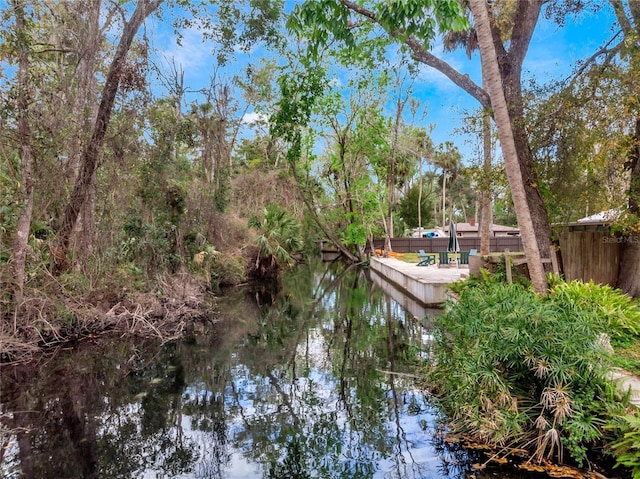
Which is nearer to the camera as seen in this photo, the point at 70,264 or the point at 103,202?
the point at 70,264

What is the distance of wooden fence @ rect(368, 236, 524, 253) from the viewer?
35.1 m

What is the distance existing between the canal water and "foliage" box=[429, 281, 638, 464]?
1.70 feet

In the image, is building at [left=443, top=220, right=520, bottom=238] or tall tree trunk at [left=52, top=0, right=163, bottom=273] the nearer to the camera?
tall tree trunk at [left=52, top=0, right=163, bottom=273]

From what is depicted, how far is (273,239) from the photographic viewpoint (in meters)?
21.4

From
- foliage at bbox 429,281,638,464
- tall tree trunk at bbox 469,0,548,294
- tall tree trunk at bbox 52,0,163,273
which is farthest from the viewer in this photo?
tall tree trunk at bbox 52,0,163,273

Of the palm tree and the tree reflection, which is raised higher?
the palm tree

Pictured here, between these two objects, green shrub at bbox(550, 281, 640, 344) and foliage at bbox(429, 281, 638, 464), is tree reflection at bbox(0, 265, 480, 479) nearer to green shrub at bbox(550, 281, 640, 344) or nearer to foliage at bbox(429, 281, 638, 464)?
foliage at bbox(429, 281, 638, 464)

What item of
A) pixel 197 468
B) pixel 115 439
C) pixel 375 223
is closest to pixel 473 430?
pixel 197 468

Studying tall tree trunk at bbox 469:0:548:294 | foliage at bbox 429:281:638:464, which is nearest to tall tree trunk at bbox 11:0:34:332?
foliage at bbox 429:281:638:464

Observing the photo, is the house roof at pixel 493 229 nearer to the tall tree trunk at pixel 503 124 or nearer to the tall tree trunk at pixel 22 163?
the tall tree trunk at pixel 503 124

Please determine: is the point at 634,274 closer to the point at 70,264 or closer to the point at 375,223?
the point at 70,264

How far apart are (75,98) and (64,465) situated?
28.2ft

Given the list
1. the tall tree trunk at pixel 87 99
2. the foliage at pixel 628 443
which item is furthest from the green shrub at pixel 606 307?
the tall tree trunk at pixel 87 99

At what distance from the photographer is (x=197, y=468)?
4387 mm
